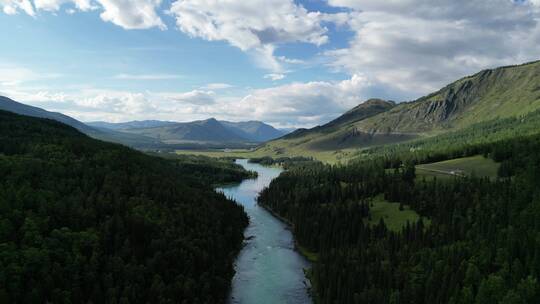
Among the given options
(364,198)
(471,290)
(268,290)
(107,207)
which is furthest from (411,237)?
(107,207)

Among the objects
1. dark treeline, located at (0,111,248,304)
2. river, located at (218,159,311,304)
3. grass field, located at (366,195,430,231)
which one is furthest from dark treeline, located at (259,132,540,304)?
dark treeline, located at (0,111,248,304)

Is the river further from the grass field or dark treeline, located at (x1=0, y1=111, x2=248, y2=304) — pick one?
the grass field

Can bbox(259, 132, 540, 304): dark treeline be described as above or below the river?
above

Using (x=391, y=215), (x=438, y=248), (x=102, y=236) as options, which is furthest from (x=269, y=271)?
(x=391, y=215)

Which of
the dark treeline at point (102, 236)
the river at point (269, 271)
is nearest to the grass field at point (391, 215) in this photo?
the river at point (269, 271)

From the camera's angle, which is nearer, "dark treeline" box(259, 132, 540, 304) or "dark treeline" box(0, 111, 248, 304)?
"dark treeline" box(0, 111, 248, 304)

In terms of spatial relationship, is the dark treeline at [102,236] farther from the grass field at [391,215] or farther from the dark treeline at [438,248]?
the grass field at [391,215]
